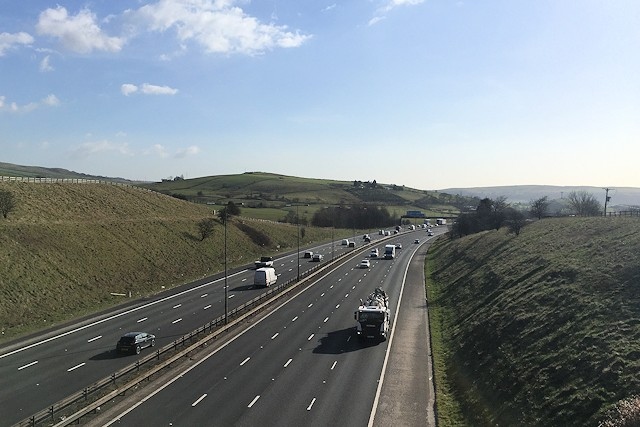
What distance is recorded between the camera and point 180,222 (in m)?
86.6

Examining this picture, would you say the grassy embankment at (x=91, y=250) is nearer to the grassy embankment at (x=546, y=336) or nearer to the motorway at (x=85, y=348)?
the motorway at (x=85, y=348)

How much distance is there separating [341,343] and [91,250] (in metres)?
37.5

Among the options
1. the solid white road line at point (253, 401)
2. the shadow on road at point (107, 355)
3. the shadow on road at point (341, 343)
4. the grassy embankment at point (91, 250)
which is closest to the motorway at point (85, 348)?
the shadow on road at point (107, 355)

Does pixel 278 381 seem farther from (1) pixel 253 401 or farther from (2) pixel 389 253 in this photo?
(2) pixel 389 253

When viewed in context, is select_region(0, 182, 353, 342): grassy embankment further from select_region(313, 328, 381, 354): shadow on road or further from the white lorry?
the white lorry

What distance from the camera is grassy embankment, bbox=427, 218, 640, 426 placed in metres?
21.1

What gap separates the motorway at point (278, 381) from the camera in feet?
76.2

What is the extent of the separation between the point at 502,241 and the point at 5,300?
6182cm

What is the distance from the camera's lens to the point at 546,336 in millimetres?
28109

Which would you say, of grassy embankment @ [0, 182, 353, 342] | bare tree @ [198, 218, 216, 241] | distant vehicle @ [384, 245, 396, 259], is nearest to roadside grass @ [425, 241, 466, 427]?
grassy embankment @ [0, 182, 353, 342]

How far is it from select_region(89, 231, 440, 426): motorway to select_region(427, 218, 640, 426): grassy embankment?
4012mm

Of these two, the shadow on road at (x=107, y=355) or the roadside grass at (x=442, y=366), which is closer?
the roadside grass at (x=442, y=366)

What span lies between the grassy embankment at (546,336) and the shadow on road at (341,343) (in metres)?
5.20

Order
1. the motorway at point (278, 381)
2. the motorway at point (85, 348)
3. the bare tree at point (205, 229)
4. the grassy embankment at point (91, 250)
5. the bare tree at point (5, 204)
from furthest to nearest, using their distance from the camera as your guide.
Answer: the bare tree at point (205, 229) < the bare tree at point (5, 204) < the grassy embankment at point (91, 250) < the motorway at point (85, 348) < the motorway at point (278, 381)
